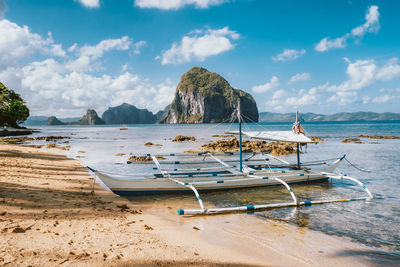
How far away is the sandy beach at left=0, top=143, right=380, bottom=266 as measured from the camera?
4.85m

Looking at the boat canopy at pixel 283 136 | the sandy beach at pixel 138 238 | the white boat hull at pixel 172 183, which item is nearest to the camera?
the sandy beach at pixel 138 238

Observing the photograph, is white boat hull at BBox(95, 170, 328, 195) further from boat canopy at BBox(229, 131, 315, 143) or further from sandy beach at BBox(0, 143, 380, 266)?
boat canopy at BBox(229, 131, 315, 143)

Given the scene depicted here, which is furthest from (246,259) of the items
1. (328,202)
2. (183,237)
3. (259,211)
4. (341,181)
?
(341,181)

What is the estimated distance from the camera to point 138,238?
19.5 feet

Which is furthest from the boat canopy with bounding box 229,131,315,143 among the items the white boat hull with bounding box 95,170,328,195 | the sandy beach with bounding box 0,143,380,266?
the sandy beach with bounding box 0,143,380,266

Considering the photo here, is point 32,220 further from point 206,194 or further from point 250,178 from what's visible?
point 250,178

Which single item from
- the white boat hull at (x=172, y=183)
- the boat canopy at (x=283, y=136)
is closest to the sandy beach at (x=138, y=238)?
the white boat hull at (x=172, y=183)

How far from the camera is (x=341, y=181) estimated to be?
48.9 ft

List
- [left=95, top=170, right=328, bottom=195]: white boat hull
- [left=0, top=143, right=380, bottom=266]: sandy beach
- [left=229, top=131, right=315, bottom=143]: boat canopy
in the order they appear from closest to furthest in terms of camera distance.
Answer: [left=0, top=143, right=380, bottom=266]: sandy beach → [left=95, top=170, right=328, bottom=195]: white boat hull → [left=229, top=131, right=315, bottom=143]: boat canopy

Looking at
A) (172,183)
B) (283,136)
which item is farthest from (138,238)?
(283,136)

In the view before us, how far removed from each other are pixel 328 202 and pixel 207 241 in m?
6.64

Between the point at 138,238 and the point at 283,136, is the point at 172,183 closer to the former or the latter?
the point at 138,238

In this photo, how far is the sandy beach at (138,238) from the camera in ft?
15.9

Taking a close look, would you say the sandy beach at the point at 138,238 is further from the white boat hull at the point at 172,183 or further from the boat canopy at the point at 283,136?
the boat canopy at the point at 283,136
